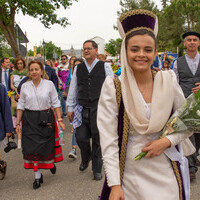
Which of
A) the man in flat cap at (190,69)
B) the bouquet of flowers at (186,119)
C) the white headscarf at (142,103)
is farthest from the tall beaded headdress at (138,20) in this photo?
the man in flat cap at (190,69)

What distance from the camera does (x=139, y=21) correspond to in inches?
74.1

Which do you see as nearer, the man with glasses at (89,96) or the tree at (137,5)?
the man with glasses at (89,96)

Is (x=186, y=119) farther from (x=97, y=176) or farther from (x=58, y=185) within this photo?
(x=58, y=185)

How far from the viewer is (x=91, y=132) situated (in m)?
4.36

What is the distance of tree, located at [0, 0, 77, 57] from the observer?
606 inches

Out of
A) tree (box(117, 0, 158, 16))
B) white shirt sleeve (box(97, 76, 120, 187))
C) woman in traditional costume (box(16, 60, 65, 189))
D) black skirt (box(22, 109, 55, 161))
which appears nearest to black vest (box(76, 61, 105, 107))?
woman in traditional costume (box(16, 60, 65, 189))

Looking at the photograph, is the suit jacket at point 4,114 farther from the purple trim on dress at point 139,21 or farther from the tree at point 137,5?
the tree at point 137,5

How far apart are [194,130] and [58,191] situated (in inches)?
106

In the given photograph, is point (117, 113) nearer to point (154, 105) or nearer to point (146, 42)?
point (154, 105)

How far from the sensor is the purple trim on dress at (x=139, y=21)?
6.16ft

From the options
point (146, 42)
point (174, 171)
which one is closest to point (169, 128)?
point (174, 171)

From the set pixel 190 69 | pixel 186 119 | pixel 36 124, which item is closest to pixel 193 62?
pixel 190 69

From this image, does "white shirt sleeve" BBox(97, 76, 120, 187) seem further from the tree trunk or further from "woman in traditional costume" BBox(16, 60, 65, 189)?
the tree trunk

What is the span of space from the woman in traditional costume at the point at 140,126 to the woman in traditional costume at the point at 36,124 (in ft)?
8.31
